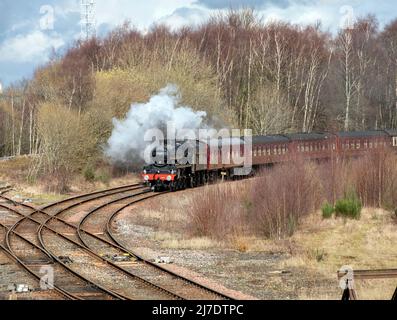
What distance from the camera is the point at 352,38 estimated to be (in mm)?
66125

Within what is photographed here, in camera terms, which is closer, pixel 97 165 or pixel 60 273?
pixel 60 273

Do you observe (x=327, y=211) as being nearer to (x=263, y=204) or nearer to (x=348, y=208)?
(x=348, y=208)

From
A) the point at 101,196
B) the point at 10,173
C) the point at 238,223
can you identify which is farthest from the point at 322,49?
the point at 238,223

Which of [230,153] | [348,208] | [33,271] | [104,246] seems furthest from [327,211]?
[230,153]

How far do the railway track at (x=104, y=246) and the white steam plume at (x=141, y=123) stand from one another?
687 centimetres

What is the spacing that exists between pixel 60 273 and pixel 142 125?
76.9 feet

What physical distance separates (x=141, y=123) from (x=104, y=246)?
19644 mm

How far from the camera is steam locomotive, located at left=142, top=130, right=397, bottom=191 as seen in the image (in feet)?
108

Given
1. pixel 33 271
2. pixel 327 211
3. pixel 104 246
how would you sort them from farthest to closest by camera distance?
1. pixel 327 211
2. pixel 104 246
3. pixel 33 271

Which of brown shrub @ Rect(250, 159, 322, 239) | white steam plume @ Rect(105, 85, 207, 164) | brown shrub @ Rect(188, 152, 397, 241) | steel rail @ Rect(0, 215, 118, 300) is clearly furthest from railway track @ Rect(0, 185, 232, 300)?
white steam plume @ Rect(105, 85, 207, 164)

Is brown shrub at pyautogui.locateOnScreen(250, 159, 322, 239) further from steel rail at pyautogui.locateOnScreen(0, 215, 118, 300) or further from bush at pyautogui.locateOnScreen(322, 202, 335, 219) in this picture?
steel rail at pyautogui.locateOnScreen(0, 215, 118, 300)

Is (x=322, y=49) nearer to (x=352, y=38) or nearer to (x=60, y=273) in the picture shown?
(x=352, y=38)

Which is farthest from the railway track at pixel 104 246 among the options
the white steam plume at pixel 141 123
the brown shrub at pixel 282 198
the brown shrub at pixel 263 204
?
the white steam plume at pixel 141 123

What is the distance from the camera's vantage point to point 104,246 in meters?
19.2
